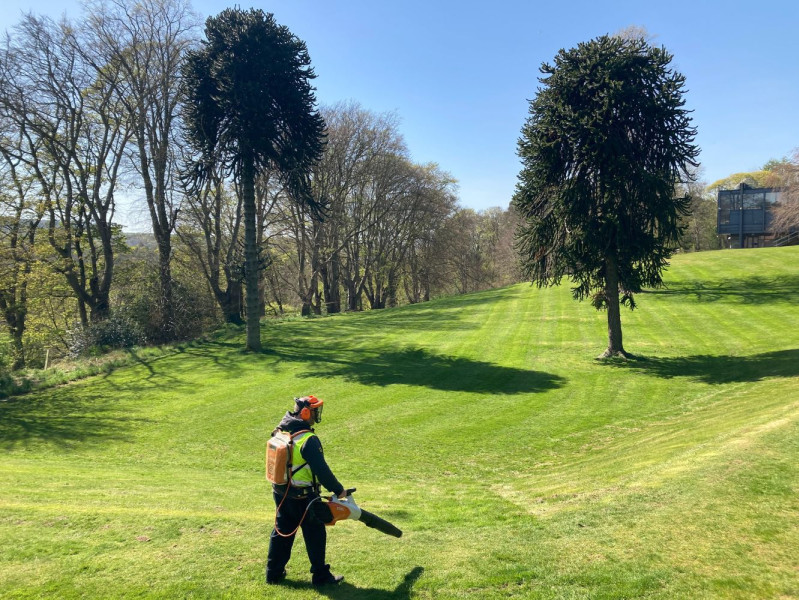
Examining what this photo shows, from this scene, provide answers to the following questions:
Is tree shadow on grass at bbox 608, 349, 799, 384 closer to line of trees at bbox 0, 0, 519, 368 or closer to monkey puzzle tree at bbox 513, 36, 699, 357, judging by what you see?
monkey puzzle tree at bbox 513, 36, 699, 357

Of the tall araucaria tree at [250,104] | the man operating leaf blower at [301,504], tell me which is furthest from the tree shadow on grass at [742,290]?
the man operating leaf blower at [301,504]

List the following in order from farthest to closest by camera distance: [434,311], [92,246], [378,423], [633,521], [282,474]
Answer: [434,311] → [92,246] → [378,423] → [633,521] → [282,474]

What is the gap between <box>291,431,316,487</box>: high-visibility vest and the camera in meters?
5.29

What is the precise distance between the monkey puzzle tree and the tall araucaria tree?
10803mm

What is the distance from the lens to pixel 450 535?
6613 mm

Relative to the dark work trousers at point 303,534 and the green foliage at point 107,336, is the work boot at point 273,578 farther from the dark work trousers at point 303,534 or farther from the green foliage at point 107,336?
the green foliage at point 107,336

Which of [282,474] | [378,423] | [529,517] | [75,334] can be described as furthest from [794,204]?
[75,334]

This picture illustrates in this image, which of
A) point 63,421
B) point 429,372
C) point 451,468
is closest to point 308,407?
point 451,468

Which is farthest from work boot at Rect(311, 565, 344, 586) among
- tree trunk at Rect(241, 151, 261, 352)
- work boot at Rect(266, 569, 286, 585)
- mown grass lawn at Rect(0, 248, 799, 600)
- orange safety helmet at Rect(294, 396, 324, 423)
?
tree trunk at Rect(241, 151, 261, 352)

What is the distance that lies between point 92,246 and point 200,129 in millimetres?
12736

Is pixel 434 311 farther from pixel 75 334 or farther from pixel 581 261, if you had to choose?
pixel 75 334

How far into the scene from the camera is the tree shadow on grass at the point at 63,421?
42.9 ft

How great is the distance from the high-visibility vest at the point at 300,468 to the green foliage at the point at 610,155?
1634 cm

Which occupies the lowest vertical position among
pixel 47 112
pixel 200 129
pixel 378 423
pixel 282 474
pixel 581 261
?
pixel 378 423
